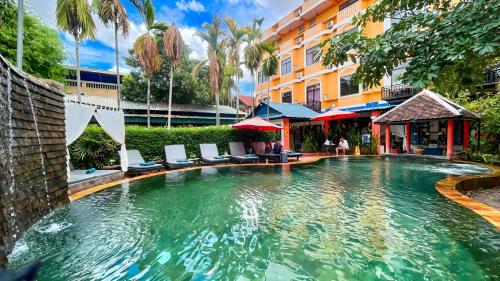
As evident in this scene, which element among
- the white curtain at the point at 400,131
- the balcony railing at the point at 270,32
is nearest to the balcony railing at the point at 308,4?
the balcony railing at the point at 270,32

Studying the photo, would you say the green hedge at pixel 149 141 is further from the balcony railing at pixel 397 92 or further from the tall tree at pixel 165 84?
the tall tree at pixel 165 84

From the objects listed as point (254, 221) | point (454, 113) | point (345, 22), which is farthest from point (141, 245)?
point (345, 22)

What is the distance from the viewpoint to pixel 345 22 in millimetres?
22094

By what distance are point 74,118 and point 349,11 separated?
2234cm

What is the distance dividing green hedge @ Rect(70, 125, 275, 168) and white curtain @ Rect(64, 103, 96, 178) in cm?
233

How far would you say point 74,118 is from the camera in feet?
24.8

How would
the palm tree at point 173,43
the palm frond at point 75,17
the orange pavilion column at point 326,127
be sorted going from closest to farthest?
1. the palm frond at point 75,17
2. the palm tree at point 173,43
3. the orange pavilion column at point 326,127

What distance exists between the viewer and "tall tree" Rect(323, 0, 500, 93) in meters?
2.95

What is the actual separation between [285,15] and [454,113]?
22.5 m

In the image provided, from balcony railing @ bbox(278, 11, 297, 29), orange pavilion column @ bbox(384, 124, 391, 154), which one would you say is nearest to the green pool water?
orange pavilion column @ bbox(384, 124, 391, 154)

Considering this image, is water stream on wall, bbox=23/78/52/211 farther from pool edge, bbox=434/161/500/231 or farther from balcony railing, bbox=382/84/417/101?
balcony railing, bbox=382/84/417/101

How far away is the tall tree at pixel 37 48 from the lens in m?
14.4

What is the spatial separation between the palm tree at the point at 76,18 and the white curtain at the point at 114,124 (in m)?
5.28

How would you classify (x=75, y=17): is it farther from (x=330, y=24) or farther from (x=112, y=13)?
A: (x=330, y=24)
